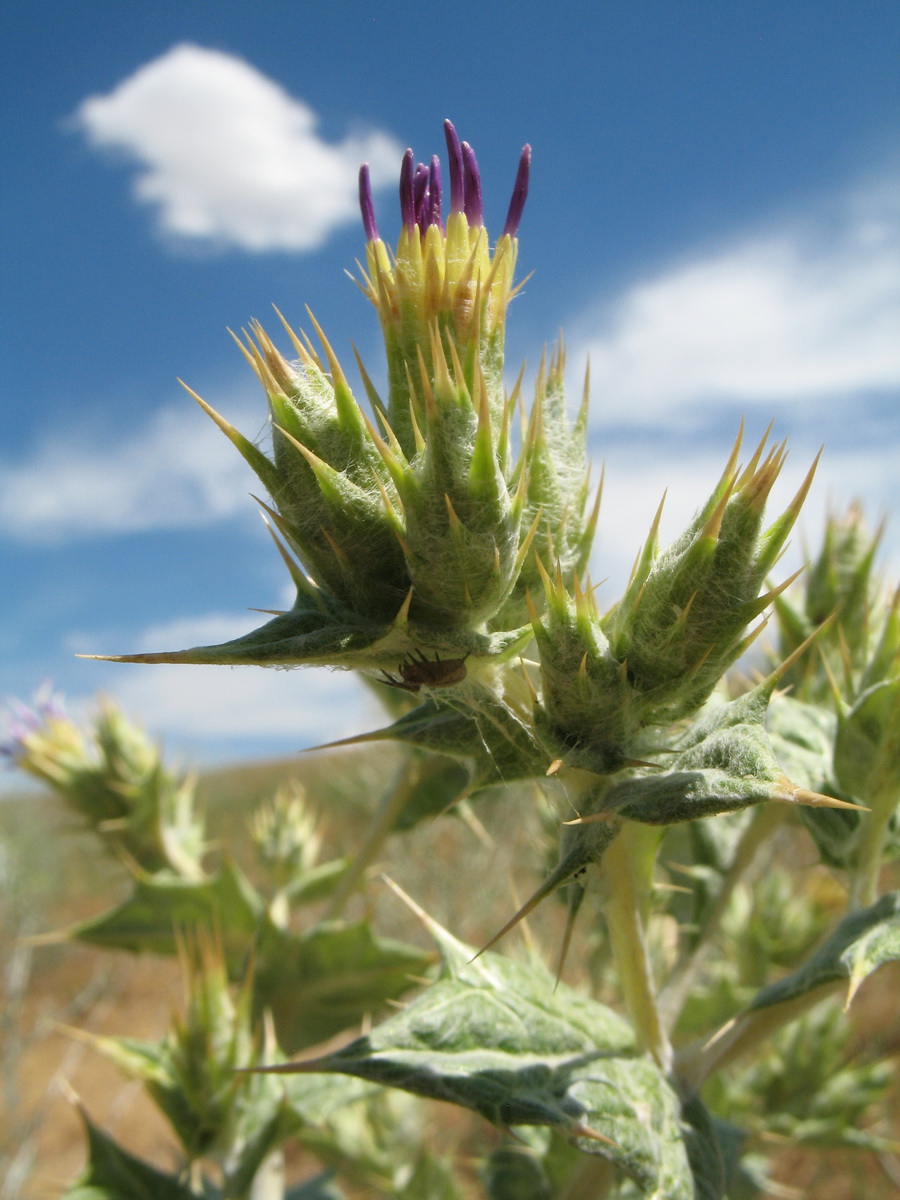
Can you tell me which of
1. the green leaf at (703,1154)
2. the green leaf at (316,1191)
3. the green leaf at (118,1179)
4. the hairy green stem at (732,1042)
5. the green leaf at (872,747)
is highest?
the green leaf at (872,747)

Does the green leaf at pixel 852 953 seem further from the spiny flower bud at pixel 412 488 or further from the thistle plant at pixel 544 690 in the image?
the spiny flower bud at pixel 412 488

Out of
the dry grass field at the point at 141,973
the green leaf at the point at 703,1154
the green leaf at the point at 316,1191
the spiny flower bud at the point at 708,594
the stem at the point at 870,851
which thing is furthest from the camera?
the dry grass field at the point at 141,973

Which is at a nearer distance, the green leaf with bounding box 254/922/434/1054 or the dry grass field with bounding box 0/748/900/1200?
the green leaf with bounding box 254/922/434/1054

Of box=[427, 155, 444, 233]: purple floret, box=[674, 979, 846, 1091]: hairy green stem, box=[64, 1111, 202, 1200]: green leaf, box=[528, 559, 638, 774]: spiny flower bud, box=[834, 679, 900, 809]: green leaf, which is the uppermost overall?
box=[427, 155, 444, 233]: purple floret

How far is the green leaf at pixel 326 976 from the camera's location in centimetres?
258

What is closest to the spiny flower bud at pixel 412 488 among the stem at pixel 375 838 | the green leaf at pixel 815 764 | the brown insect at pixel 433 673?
the brown insect at pixel 433 673

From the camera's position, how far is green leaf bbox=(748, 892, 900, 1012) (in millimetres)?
1408

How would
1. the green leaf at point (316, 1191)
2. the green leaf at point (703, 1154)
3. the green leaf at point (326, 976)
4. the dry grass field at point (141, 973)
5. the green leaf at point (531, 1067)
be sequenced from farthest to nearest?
the dry grass field at point (141, 973), the green leaf at point (316, 1191), the green leaf at point (326, 976), the green leaf at point (703, 1154), the green leaf at point (531, 1067)

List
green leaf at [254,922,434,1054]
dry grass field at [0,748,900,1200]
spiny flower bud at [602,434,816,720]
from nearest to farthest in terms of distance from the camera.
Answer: spiny flower bud at [602,434,816,720]
green leaf at [254,922,434,1054]
dry grass field at [0,748,900,1200]

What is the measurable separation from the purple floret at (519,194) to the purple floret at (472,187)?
73mm

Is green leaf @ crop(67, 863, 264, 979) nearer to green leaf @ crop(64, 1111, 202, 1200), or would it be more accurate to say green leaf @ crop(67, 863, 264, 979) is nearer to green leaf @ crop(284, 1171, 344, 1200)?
green leaf @ crop(64, 1111, 202, 1200)

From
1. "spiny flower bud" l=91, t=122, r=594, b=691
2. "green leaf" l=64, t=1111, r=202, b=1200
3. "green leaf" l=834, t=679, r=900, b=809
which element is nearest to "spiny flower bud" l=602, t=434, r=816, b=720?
"spiny flower bud" l=91, t=122, r=594, b=691

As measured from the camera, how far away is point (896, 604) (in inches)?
66.1

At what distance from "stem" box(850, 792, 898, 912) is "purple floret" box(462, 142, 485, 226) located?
135 cm
